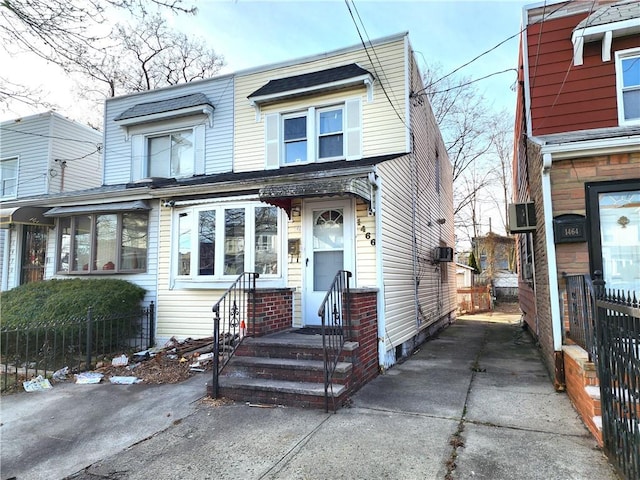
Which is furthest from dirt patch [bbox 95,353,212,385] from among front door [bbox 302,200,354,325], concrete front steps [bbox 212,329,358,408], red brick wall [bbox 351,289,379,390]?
red brick wall [bbox 351,289,379,390]

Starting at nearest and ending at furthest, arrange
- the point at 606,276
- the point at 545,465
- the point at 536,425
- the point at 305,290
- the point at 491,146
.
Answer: the point at 545,465 < the point at 536,425 < the point at 606,276 < the point at 305,290 < the point at 491,146

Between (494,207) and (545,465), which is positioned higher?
(494,207)

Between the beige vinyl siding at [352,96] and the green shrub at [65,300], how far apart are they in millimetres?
3572

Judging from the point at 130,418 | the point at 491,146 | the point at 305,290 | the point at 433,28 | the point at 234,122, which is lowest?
the point at 130,418

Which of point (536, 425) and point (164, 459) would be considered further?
point (536, 425)

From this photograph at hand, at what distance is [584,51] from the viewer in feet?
20.7

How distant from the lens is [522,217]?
21.3 ft

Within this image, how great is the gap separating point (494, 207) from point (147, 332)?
25.1 meters

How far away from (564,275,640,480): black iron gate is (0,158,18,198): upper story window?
15.8 m

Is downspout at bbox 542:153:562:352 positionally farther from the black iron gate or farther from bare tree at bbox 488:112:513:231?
bare tree at bbox 488:112:513:231

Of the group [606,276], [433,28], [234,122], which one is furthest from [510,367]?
[234,122]

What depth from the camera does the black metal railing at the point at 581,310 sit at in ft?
12.3

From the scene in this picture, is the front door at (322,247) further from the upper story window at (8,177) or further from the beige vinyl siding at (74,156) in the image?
the upper story window at (8,177)

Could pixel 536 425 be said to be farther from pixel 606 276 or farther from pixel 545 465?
pixel 606 276
